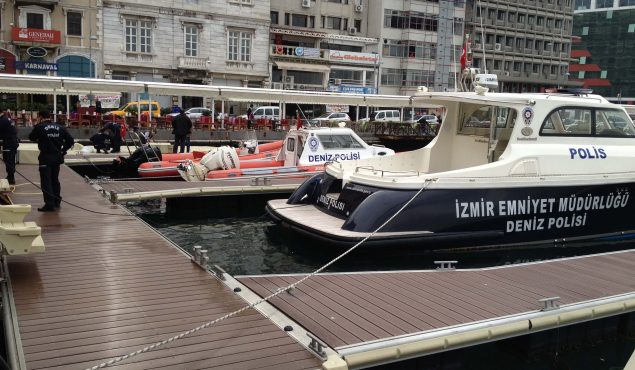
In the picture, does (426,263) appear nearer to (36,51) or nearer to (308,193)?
(308,193)

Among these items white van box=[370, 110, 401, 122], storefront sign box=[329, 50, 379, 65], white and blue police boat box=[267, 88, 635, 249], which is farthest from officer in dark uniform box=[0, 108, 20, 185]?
storefront sign box=[329, 50, 379, 65]

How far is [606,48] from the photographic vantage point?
95000 millimetres

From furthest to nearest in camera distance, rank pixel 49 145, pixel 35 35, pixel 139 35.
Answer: pixel 139 35
pixel 35 35
pixel 49 145

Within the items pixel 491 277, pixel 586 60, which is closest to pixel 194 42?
pixel 491 277

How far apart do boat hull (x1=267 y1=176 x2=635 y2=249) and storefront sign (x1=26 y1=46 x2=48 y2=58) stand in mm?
35325

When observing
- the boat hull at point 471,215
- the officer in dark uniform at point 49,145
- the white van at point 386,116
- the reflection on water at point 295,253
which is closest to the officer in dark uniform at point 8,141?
the officer in dark uniform at point 49,145

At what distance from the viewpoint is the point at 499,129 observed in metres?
12.0

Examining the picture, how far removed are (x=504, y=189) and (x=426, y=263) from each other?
1.91 m

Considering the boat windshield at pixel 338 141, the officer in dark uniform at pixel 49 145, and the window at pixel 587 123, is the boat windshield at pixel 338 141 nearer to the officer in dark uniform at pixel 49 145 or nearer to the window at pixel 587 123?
the window at pixel 587 123

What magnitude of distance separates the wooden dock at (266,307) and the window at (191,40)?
39170 millimetres

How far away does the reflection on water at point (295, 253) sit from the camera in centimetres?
1010

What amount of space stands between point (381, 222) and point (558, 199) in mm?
3552

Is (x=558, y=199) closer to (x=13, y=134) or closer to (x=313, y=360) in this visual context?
(x=313, y=360)

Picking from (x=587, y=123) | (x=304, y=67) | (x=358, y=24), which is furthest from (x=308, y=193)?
(x=358, y=24)
